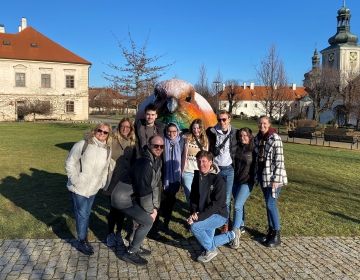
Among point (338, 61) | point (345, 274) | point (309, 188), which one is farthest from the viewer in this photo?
point (338, 61)

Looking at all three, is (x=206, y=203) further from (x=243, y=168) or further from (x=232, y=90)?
(x=232, y=90)

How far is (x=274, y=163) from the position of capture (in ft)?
18.1

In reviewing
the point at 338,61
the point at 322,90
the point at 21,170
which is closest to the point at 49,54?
the point at 322,90

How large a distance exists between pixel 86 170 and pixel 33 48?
46.2m

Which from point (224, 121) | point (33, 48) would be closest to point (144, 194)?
point (224, 121)

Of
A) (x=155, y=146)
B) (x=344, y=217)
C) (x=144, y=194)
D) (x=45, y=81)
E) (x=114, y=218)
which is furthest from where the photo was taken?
(x=45, y=81)

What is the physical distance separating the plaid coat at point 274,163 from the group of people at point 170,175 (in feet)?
0.04

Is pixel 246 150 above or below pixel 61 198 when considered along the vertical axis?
above

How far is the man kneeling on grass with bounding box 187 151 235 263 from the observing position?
5.04m

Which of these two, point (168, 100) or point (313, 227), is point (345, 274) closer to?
point (313, 227)

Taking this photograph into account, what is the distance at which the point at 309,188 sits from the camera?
993 centimetres

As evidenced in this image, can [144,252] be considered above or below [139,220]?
below

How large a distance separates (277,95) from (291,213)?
988 inches

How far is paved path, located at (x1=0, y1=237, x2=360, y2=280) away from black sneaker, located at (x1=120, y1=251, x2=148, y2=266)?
64 mm
